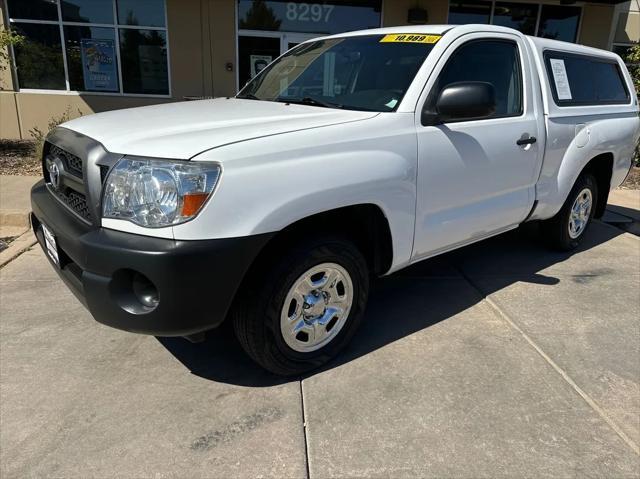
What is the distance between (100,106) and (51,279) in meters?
8.37

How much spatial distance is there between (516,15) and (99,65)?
971 centimetres

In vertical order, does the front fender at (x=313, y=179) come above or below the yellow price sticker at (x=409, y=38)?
below

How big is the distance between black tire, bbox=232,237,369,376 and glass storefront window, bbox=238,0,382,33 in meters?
9.88

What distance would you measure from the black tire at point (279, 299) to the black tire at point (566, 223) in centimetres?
271

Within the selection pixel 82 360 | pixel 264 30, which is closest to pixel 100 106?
pixel 264 30

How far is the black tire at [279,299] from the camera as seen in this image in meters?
2.54

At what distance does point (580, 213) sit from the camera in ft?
16.4

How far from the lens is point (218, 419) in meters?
2.55

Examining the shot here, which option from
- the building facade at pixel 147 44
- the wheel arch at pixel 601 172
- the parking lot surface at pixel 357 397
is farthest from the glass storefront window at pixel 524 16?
the parking lot surface at pixel 357 397

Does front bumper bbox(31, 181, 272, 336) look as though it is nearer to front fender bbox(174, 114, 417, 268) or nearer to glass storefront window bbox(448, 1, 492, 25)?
front fender bbox(174, 114, 417, 268)

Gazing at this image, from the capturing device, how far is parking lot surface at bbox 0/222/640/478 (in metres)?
2.30

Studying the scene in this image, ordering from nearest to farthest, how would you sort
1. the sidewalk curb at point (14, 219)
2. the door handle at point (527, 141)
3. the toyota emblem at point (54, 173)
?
1. the toyota emblem at point (54, 173)
2. the door handle at point (527, 141)
3. the sidewalk curb at point (14, 219)

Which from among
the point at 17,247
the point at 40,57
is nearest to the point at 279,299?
the point at 17,247

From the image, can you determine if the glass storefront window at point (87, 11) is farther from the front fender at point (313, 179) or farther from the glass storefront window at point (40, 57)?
the front fender at point (313, 179)
